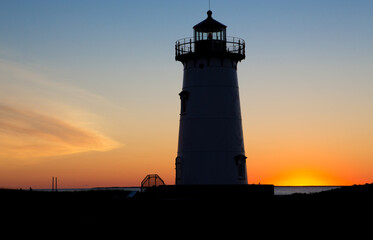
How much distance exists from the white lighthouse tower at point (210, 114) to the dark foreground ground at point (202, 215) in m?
2.85

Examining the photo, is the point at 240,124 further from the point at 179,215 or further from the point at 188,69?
the point at 179,215

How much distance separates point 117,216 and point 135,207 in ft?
9.52

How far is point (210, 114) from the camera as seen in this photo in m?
44.4

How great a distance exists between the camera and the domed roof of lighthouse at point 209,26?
4553 centimetres

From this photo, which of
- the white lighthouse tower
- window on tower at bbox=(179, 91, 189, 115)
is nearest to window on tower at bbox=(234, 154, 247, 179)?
the white lighthouse tower

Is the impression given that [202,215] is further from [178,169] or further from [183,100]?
[183,100]

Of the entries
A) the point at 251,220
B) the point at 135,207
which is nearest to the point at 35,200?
the point at 135,207

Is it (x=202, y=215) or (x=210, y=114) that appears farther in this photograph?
(x=210, y=114)

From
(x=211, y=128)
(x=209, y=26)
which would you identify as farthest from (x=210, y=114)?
(x=209, y=26)

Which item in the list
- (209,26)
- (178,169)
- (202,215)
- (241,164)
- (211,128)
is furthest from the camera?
(209,26)

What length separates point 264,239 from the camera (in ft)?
101

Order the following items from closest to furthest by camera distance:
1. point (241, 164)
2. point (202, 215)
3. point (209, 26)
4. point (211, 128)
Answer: point (202, 215) < point (211, 128) < point (241, 164) < point (209, 26)

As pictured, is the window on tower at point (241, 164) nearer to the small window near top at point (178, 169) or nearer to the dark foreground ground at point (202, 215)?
the dark foreground ground at point (202, 215)

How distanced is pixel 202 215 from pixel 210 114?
938 centimetres
